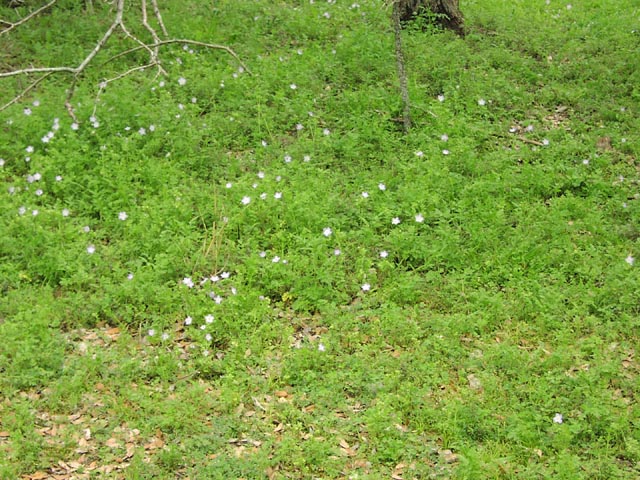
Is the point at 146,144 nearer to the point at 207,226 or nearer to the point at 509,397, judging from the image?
the point at 207,226

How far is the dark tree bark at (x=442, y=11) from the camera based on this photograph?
30.6 ft

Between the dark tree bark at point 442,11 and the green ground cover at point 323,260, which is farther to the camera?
the dark tree bark at point 442,11

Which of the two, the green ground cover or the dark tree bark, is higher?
the dark tree bark

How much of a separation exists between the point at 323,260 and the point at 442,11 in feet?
15.8

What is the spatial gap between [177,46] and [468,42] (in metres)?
3.51

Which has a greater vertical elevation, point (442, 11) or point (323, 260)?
point (442, 11)

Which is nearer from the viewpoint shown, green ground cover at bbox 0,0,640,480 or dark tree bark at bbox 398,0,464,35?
green ground cover at bbox 0,0,640,480

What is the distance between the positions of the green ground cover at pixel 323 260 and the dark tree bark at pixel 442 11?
0.29m

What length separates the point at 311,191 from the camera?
6.63 metres

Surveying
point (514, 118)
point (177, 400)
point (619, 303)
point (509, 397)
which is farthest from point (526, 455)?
point (514, 118)

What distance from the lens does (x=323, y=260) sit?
595 cm

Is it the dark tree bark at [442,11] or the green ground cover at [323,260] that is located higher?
the dark tree bark at [442,11]

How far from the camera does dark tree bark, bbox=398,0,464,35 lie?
9.34 metres

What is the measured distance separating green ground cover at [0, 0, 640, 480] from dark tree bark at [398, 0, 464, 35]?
11.3 inches
